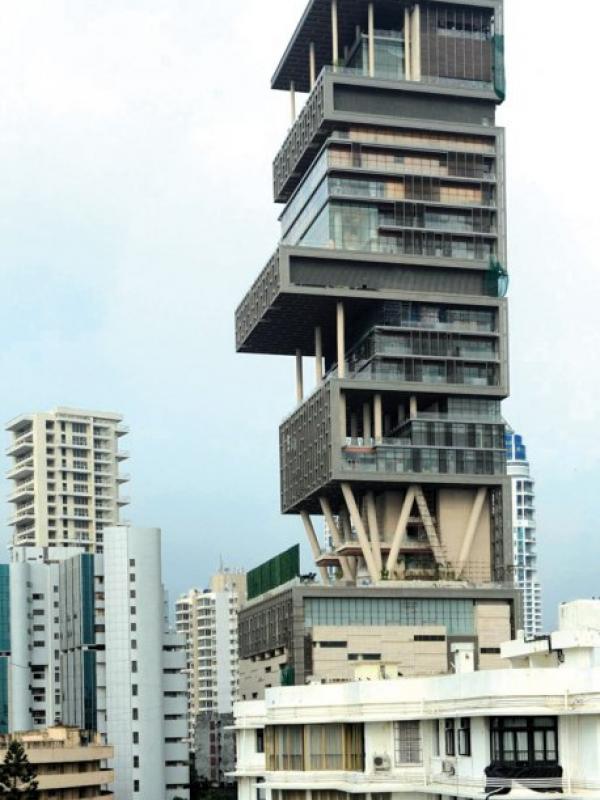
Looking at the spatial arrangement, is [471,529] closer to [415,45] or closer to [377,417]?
[377,417]

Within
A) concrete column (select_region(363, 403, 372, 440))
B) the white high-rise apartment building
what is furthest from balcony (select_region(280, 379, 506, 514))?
the white high-rise apartment building

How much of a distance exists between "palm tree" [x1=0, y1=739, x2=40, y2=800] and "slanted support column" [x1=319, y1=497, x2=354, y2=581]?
49357 millimetres

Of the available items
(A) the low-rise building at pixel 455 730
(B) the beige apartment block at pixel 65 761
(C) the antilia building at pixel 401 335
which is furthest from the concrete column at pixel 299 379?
(A) the low-rise building at pixel 455 730

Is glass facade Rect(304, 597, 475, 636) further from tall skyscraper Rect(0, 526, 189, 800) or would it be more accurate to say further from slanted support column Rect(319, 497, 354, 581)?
tall skyscraper Rect(0, 526, 189, 800)

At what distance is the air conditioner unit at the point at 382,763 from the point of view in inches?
2295

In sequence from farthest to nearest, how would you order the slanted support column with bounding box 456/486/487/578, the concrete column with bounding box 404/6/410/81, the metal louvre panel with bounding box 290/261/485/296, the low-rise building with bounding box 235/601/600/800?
the concrete column with bounding box 404/6/410/81 < the metal louvre panel with bounding box 290/261/485/296 < the slanted support column with bounding box 456/486/487/578 < the low-rise building with bounding box 235/601/600/800

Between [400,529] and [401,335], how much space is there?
20293mm

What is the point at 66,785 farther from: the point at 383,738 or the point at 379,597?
the point at 383,738

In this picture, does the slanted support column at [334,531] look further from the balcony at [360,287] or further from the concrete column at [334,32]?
the concrete column at [334,32]

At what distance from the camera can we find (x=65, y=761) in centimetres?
14188

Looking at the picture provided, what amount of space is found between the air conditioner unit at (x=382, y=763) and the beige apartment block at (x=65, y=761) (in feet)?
276

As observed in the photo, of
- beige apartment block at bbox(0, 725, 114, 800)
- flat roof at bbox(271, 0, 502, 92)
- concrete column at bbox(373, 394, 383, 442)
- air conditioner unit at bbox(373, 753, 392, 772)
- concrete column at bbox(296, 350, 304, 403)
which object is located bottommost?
beige apartment block at bbox(0, 725, 114, 800)

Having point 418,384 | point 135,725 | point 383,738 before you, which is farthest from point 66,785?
point 383,738

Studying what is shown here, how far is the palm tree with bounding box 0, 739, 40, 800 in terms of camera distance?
122 metres
